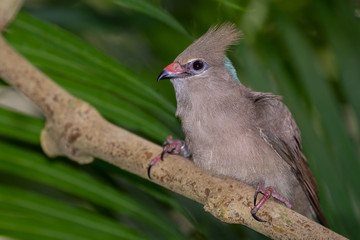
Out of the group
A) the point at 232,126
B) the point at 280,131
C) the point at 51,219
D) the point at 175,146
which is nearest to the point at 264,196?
the point at 232,126

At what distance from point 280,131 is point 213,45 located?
68 centimetres

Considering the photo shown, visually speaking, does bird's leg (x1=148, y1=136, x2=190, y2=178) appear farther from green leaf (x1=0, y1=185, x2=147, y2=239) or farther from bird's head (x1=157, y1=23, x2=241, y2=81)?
green leaf (x1=0, y1=185, x2=147, y2=239)

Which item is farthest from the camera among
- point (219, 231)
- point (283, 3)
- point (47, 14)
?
point (47, 14)

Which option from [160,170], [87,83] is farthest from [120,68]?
[160,170]

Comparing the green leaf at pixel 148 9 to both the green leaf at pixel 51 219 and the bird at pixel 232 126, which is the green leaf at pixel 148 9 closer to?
the bird at pixel 232 126

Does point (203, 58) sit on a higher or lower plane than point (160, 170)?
higher

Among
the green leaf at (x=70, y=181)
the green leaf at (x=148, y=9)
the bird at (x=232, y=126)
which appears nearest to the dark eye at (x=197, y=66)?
the bird at (x=232, y=126)

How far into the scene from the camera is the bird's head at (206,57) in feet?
8.91

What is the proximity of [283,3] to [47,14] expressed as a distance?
207 cm

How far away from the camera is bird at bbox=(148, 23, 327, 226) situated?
290cm

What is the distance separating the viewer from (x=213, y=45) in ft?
9.36

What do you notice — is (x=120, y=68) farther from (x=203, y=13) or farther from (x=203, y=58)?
(x=203, y=13)

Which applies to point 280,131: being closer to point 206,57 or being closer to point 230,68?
point 230,68

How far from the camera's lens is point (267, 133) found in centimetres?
302
